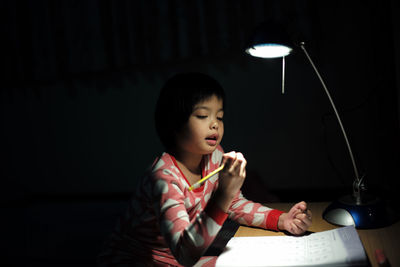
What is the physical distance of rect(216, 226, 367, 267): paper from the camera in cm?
63

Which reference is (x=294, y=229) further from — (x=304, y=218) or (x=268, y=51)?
(x=268, y=51)

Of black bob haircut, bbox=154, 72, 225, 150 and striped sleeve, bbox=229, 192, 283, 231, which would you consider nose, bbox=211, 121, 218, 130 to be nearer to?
black bob haircut, bbox=154, 72, 225, 150

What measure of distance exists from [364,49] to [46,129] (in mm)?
2452

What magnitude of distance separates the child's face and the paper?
25 centimetres

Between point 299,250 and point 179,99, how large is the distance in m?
0.45

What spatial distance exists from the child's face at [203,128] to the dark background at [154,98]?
1.00 m

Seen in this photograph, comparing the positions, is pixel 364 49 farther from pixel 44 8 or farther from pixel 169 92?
pixel 44 8

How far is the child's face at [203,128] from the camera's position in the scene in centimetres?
80

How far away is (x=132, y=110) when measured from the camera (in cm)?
249

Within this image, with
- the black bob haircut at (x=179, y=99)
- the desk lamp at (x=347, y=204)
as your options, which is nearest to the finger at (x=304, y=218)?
the desk lamp at (x=347, y=204)

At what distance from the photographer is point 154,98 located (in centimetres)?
247

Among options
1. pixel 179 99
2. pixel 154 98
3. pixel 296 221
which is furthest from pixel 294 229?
pixel 154 98

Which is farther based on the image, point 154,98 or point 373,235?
point 154,98

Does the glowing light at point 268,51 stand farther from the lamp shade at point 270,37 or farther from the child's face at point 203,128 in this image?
the child's face at point 203,128
